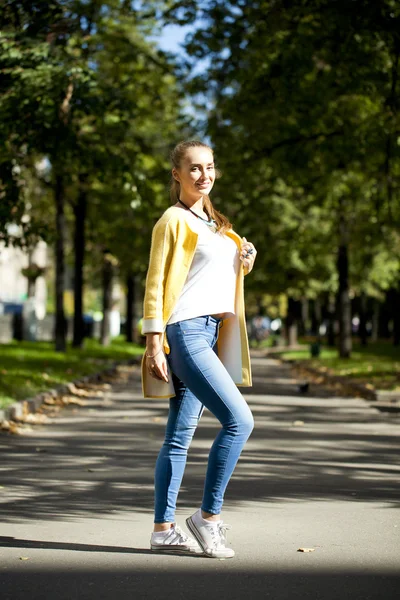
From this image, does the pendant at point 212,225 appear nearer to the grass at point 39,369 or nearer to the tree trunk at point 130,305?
the grass at point 39,369

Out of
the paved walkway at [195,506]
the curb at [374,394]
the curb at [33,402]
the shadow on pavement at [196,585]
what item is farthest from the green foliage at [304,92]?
the shadow on pavement at [196,585]

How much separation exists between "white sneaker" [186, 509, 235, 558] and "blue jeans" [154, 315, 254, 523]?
0.07m

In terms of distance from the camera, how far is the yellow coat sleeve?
5.73 m

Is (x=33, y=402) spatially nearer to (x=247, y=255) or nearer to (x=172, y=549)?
(x=172, y=549)

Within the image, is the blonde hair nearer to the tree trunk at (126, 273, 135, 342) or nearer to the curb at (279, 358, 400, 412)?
the curb at (279, 358, 400, 412)

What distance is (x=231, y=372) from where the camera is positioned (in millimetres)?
6066

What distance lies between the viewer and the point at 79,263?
3238 centimetres

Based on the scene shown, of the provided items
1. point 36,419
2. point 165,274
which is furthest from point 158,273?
point 36,419

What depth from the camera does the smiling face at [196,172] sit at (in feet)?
19.6

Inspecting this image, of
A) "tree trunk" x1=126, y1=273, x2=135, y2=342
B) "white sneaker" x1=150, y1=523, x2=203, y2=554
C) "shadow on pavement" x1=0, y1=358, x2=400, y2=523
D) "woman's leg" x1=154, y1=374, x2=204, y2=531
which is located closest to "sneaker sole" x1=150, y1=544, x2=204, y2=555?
"white sneaker" x1=150, y1=523, x2=203, y2=554

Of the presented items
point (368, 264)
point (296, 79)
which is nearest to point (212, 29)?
point (296, 79)

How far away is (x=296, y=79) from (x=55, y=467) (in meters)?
11.5

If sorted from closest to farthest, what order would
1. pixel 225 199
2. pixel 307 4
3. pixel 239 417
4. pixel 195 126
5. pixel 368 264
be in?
pixel 239 417 < pixel 307 4 < pixel 195 126 < pixel 225 199 < pixel 368 264

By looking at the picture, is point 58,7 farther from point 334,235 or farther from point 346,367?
point 334,235
